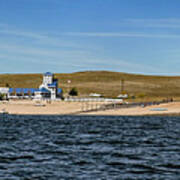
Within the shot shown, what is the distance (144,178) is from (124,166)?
3.24 meters

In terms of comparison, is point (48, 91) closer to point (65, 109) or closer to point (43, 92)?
point (43, 92)

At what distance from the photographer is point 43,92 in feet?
538

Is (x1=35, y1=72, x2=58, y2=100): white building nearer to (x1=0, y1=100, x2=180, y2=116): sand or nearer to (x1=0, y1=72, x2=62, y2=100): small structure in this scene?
(x1=0, y1=72, x2=62, y2=100): small structure

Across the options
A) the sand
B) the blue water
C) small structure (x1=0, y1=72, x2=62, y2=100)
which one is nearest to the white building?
small structure (x1=0, y1=72, x2=62, y2=100)

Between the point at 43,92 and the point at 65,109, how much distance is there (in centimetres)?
3427

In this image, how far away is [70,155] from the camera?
30.0 meters

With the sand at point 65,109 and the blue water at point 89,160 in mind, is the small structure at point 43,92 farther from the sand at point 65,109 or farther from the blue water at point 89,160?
the blue water at point 89,160

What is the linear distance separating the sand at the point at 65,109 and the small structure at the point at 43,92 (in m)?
11.9

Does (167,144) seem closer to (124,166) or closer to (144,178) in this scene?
(124,166)

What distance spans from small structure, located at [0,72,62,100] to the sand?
11927 millimetres

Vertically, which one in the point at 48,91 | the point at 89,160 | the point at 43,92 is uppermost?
the point at 48,91

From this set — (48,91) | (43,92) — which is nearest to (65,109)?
(43,92)

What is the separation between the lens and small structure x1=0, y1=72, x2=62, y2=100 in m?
164

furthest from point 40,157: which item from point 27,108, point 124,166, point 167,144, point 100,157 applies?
point 27,108
